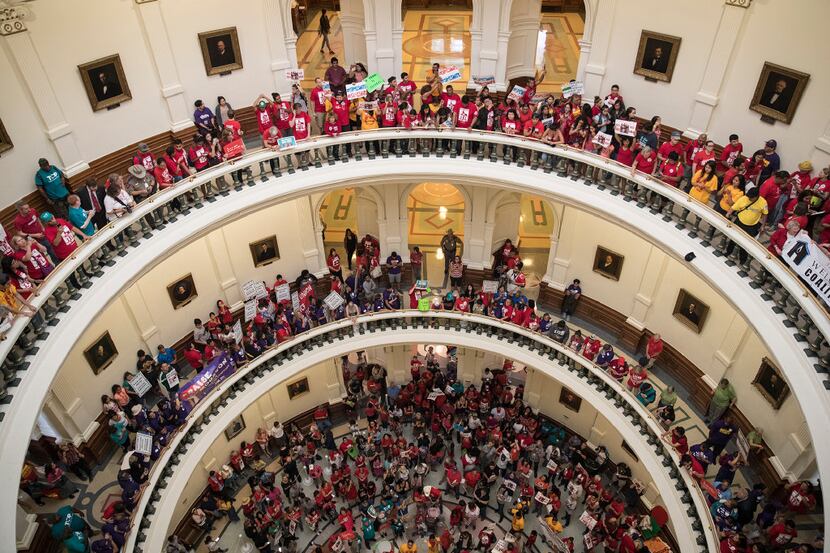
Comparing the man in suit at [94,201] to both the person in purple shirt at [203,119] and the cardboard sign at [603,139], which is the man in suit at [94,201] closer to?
the person in purple shirt at [203,119]

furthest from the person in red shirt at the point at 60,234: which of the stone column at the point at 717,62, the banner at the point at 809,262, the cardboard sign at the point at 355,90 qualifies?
the stone column at the point at 717,62

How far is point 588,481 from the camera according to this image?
16922mm

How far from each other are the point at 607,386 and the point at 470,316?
4311mm

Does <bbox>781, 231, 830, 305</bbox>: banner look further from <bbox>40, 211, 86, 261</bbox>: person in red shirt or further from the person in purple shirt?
<bbox>40, 211, 86, 261</bbox>: person in red shirt

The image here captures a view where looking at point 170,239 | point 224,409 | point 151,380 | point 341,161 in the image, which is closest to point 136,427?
point 151,380

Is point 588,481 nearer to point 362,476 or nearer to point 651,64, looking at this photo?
point 362,476

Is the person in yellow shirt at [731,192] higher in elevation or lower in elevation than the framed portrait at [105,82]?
lower

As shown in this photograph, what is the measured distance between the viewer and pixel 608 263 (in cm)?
1658

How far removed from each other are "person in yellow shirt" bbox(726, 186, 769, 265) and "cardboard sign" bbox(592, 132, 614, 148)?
3002mm

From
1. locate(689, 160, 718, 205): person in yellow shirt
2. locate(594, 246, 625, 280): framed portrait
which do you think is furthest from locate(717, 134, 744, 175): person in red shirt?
locate(594, 246, 625, 280): framed portrait

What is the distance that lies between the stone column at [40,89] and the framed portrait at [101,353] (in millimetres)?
3882

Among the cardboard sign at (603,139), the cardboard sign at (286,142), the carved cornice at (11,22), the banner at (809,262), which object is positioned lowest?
the banner at (809,262)

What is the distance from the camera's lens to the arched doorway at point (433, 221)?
63.9ft

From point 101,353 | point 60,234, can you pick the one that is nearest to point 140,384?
point 101,353
